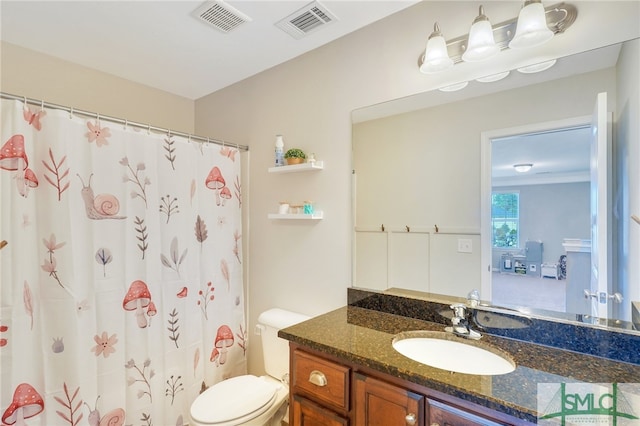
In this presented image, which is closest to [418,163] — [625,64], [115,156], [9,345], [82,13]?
[625,64]

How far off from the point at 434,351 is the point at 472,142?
90 centimetres

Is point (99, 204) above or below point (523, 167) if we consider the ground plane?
below

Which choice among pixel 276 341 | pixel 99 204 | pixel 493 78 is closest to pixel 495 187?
pixel 493 78

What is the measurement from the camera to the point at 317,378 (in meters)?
1.20

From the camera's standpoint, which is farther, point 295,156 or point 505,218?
point 295,156

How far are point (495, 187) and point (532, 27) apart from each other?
23.5 inches

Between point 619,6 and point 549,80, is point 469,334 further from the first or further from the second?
point 619,6

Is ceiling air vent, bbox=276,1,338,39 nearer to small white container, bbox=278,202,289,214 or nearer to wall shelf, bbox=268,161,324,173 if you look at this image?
wall shelf, bbox=268,161,324,173

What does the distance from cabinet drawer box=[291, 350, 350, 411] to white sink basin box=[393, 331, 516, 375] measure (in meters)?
0.24

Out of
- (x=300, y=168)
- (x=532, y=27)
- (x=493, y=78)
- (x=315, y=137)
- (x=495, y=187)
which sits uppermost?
(x=532, y=27)

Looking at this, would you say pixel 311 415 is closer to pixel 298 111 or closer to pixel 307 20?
pixel 298 111

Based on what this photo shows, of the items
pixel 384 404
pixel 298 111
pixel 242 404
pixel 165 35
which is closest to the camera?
pixel 384 404

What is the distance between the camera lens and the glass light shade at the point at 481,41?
4.06 ft

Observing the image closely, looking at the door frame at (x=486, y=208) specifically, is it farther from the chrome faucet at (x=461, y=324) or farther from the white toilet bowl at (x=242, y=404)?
the white toilet bowl at (x=242, y=404)
